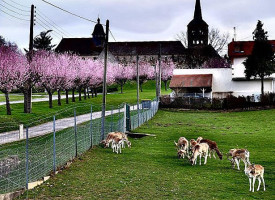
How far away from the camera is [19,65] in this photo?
163 ft

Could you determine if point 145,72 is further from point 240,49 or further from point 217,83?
point 217,83

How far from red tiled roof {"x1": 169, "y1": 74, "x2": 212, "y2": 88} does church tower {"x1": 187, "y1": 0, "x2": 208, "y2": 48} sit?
78.0 meters

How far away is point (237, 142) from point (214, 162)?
347 inches

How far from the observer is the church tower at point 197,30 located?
15125 centimetres

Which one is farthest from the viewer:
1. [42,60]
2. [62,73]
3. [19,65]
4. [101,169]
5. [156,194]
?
[62,73]

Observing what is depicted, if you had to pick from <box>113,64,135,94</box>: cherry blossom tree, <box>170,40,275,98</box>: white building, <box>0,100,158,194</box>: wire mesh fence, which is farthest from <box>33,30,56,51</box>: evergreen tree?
<box>0,100,158,194</box>: wire mesh fence

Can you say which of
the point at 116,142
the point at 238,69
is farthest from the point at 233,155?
the point at 238,69

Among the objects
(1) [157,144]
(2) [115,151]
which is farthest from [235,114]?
(2) [115,151]

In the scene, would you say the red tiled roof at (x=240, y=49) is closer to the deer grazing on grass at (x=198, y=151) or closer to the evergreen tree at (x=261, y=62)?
the evergreen tree at (x=261, y=62)

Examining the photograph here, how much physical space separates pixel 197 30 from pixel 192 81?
273 feet

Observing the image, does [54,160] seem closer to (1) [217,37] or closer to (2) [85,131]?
(2) [85,131]

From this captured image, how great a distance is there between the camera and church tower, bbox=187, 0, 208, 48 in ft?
496

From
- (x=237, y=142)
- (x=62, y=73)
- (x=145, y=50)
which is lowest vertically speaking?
(x=237, y=142)

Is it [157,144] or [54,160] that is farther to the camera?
[157,144]
